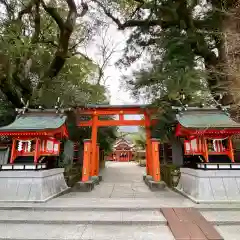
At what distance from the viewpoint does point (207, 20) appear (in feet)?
34.9

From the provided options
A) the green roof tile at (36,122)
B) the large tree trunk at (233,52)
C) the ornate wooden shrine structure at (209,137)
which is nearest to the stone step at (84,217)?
the green roof tile at (36,122)

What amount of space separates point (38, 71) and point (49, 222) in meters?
10.5

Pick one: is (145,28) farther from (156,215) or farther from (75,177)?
(156,215)

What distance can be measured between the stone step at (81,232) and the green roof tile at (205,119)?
13.4 feet

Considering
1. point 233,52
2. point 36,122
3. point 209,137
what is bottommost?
point 209,137

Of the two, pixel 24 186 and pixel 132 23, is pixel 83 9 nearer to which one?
pixel 132 23

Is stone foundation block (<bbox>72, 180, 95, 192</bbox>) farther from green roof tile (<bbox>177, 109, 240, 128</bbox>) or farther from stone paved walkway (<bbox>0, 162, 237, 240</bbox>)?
green roof tile (<bbox>177, 109, 240, 128</bbox>)

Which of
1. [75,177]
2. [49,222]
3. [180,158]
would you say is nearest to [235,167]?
[180,158]

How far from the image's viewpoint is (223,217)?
17.3ft

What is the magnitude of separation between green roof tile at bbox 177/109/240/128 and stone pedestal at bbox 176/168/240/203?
1566 millimetres

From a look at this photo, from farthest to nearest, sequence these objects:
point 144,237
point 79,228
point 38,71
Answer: point 38,71
point 79,228
point 144,237

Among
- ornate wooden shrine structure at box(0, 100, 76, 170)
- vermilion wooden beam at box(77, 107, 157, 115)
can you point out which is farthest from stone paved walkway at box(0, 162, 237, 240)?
vermilion wooden beam at box(77, 107, 157, 115)

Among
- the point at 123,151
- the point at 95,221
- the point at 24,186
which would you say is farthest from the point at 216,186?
the point at 123,151

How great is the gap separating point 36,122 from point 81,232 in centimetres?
519
